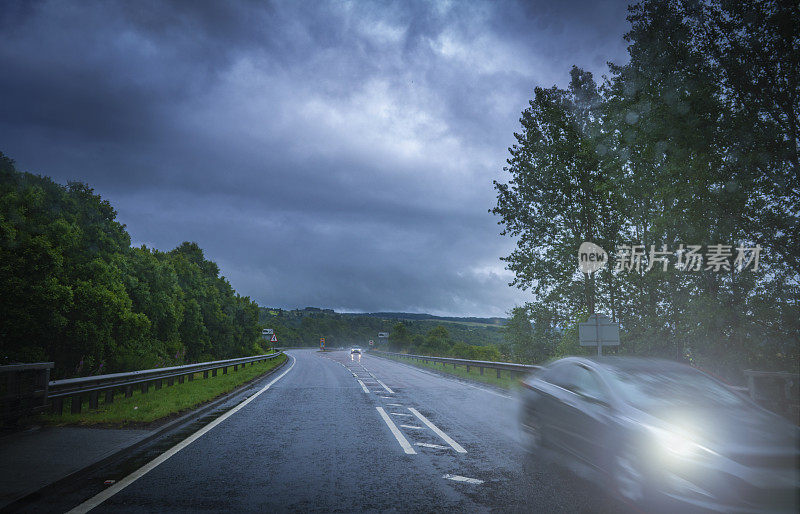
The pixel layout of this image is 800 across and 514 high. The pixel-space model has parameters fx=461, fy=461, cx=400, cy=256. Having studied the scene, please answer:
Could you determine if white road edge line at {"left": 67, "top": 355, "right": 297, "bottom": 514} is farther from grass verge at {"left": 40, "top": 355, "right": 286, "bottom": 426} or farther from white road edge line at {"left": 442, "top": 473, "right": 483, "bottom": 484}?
white road edge line at {"left": 442, "top": 473, "right": 483, "bottom": 484}

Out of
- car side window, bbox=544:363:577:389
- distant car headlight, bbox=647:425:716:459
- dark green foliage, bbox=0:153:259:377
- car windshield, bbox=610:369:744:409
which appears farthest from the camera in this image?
dark green foliage, bbox=0:153:259:377

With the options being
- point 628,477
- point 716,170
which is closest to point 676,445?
point 628,477

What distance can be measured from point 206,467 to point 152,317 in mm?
31750

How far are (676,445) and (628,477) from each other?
632mm

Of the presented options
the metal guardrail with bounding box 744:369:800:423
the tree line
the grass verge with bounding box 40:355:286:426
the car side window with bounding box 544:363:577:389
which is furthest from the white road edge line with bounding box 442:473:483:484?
the tree line

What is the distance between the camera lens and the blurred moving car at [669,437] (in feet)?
11.4

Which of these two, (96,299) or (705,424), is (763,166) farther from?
(96,299)

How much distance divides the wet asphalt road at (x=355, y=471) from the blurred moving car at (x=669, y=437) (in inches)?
16.1

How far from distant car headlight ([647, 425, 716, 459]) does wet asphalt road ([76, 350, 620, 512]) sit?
79 cm

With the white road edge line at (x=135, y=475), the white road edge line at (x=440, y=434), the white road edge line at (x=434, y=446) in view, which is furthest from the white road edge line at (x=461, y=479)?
the white road edge line at (x=135, y=475)

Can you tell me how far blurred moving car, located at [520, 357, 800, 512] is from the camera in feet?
11.4

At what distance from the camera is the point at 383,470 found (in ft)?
18.2

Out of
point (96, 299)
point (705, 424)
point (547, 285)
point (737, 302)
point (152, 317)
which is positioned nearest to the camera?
point (705, 424)

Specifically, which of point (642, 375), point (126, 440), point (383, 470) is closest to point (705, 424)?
point (642, 375)
